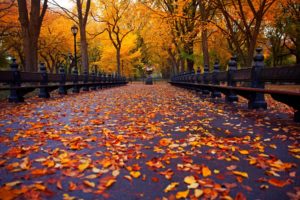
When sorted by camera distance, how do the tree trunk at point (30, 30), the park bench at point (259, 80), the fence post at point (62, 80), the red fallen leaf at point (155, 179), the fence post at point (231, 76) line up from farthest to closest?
the tree trunk at point (30, 30) → the fence post at point (62, 80) → the fence post at point (231, 76) → the park bench at point (259, 80) → the red fallen leaf at point (155, 179)

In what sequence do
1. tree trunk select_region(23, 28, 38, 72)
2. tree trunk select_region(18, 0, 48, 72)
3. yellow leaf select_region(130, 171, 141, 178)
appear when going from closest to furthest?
1. yellow leaf select_region(130, 171, 141, 178)
2. tree trunk select_region(18, 0, 48, 72)
3. tree trunk select_region(23, 28, 38, 72)

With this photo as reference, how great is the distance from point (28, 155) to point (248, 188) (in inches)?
96.1

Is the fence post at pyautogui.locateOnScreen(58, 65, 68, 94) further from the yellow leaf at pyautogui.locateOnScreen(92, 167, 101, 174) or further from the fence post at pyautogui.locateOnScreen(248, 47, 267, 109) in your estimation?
the yellow leaf at pyautogui.locateOnScreen(92, 167, 101, 174)

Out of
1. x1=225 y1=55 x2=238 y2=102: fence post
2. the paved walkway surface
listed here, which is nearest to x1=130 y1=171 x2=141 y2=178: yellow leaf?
the paved walkway surface

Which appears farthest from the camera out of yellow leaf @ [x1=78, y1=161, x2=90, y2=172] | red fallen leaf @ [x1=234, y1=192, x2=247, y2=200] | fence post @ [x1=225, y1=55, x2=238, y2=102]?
fence post @ [x1=225, y1=55, x2=238, y2=102]

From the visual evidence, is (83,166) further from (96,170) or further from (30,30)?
(30,30)

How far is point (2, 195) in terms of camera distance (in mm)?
2332

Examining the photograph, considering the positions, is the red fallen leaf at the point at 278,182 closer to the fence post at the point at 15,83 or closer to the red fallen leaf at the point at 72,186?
the red fallen leaf at the point at 72,186

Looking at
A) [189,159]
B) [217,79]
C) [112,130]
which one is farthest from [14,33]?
[189,159]

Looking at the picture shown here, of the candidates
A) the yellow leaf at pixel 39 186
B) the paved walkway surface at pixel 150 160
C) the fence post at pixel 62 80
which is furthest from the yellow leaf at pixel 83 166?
the fence post at pixel 62 80

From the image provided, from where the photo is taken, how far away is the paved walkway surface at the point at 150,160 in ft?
8.09

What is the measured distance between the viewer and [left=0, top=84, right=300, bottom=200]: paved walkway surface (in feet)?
8.09

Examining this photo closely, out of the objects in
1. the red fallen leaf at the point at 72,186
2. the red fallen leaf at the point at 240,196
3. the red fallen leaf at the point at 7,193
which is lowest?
the red fallen leaf at the point at 240,196

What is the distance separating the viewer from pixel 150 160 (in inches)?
129
